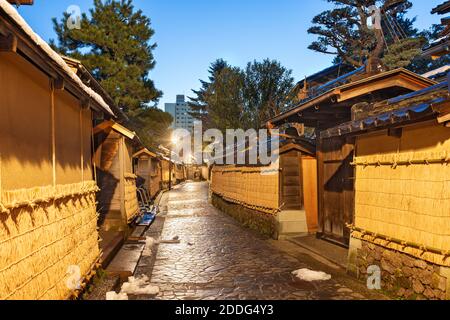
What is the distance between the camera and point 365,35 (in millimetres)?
31234

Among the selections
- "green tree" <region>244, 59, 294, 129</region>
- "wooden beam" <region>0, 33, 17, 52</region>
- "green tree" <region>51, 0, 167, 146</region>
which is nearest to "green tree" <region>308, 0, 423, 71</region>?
"green tree" <region>244, 59, 294, 129</region>

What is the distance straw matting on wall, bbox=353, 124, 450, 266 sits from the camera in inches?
245

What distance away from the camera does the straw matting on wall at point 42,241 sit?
4.11 metres

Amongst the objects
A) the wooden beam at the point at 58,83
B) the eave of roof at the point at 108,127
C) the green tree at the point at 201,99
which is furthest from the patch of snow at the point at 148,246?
the green tree at the point at 201,99

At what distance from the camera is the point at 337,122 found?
13883mm

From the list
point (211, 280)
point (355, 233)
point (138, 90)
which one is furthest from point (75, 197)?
point (138, 90)

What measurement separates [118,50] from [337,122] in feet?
54.9

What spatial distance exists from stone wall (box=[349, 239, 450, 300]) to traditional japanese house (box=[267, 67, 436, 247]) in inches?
109

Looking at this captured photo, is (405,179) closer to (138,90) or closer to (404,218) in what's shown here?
(404,218)

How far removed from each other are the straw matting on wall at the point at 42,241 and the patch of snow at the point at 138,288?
94 centimetres

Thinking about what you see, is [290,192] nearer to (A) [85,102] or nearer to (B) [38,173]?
(A) [85,102]

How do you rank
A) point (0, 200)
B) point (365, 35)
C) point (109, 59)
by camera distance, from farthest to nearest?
point (365, 35)
point (109, 59)
point (0, 200)

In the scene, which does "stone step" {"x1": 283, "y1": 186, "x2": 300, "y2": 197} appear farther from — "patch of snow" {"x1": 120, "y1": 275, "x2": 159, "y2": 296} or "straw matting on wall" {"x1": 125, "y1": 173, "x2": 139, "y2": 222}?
"patch of snow" {"x1": 120, "y1": 275, "x2": 159, "y2": 296}

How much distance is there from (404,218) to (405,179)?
2.56ft
